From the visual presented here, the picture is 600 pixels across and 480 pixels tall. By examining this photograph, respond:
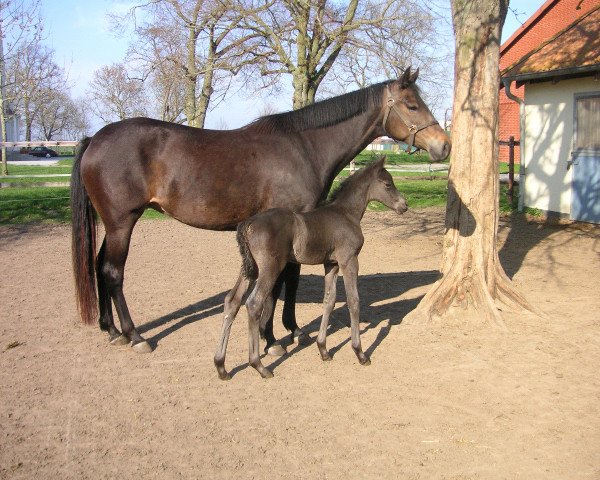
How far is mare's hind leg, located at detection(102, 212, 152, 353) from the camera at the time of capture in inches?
223

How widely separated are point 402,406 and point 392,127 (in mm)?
2762

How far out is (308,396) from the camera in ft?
14.6

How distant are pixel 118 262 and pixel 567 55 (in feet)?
34.0

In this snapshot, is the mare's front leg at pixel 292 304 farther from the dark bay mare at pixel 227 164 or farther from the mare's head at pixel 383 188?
the mare's head at pixel 383 188

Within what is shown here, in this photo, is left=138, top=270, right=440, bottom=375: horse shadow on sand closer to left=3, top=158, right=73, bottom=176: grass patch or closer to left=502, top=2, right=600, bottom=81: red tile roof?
left=502, top=2, right=600, bottom=81: red tile roof

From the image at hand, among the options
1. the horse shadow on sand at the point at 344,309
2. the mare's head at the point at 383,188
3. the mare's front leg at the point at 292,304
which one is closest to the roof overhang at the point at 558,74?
the horse shadow on sand at the point at 344,309

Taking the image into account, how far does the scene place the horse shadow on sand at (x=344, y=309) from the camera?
19.4ft

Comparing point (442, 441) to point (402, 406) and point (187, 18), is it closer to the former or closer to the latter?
point (402, 406)

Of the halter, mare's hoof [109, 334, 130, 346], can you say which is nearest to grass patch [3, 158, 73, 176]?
mare's hoof [109, 334, 130, 346]

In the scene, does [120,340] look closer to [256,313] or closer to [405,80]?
[256,313]

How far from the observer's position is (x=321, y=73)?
722 inches

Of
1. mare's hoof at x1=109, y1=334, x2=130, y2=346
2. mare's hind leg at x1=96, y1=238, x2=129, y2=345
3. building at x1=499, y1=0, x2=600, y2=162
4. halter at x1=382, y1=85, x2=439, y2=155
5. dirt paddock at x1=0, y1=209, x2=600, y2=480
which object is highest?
building at x1=499, y1=0, x2=600, y2=162

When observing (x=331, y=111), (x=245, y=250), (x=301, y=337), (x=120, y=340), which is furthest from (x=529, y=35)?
(x=120, y=340)

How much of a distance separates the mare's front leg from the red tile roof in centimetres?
821
